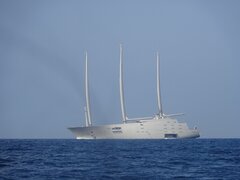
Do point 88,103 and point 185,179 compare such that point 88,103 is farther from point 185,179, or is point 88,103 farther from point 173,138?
point 185,179

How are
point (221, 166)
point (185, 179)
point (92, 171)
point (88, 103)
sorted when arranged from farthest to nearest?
point (88, 103)
point (221, 166)
point (92, 171)
point (185, 179)

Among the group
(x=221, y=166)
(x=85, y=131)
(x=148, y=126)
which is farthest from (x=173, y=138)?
(x=221, y=166)

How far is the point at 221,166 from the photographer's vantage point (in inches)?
2162

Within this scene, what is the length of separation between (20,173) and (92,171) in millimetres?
5586

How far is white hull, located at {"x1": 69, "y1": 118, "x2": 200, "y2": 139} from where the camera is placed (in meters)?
189

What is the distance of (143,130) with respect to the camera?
189 metres

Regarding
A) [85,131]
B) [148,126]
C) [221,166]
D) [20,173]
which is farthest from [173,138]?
[20,173]

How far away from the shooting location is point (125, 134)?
191250mm

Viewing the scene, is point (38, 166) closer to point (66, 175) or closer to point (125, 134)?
point (66, 175)

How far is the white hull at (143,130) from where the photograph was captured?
18875cm

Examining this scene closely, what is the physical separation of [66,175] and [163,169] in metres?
10.5

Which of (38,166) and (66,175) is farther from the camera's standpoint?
(38,166)

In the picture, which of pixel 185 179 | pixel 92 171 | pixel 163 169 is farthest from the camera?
pixel 163 169

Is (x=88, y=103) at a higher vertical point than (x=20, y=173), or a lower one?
higher
